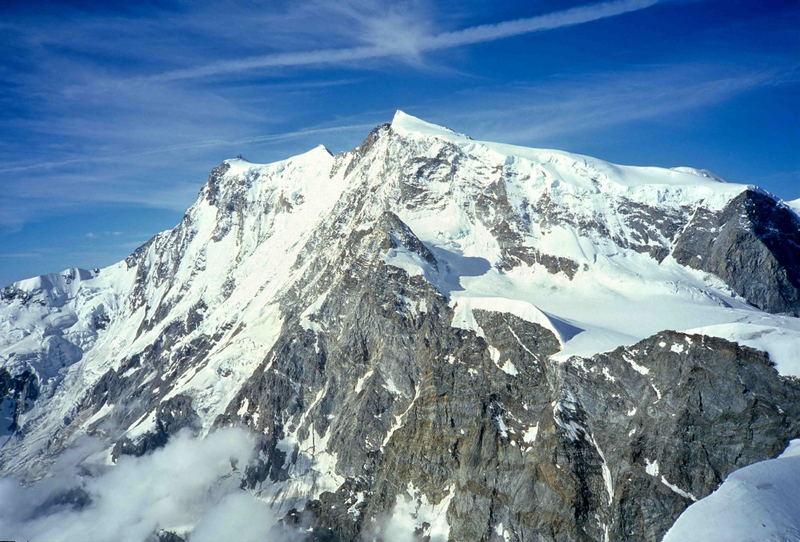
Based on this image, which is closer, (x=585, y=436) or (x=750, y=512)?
(x=750, y=512)

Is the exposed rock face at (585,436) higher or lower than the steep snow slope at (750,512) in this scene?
lower

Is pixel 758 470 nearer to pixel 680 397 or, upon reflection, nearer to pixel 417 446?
pixel 680 397

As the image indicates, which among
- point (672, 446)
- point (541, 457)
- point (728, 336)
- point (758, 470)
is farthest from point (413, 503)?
point (758, 470)

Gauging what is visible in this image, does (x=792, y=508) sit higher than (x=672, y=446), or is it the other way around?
(x=792, y=508)

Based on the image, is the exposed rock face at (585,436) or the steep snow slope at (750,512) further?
the exposed rock face at (585,436)

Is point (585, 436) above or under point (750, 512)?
under

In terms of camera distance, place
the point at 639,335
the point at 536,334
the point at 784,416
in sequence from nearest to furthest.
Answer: the point at 784,416
the point at 639,335
the point at 536,334

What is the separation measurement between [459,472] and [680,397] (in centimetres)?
7160

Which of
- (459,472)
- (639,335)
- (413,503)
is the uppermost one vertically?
(639,335)

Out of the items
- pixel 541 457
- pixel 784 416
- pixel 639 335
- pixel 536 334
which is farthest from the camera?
pixel 536 334

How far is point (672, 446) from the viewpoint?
140m

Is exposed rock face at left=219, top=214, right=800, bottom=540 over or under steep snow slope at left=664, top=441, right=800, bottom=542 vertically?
under

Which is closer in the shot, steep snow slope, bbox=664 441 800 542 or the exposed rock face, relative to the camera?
steep snow slope, bbox=664 441 800 542

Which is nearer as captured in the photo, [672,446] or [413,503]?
[672,446]
